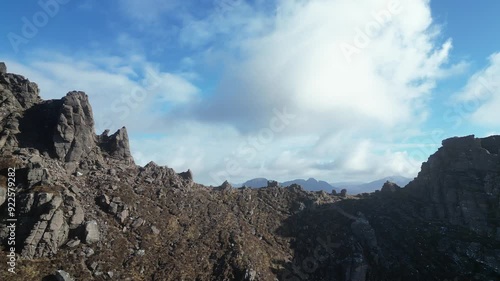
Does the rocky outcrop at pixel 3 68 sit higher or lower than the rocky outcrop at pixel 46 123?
higher

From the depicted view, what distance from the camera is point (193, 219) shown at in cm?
7575

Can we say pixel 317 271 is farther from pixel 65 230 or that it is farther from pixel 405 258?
pixel 65 230

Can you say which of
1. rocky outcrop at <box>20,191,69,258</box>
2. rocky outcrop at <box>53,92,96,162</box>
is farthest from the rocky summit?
rocky outcrop at <box>53,92,96,162</box>

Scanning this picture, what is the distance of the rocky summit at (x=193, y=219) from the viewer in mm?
53688

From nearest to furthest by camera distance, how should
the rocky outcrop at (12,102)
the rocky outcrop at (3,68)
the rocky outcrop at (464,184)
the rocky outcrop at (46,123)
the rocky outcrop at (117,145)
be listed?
the rocky outcrop at (12,102), the rocky outcrop at (46,123), the rocky outcrop at (464,184), the rocky outcrop at (3,68), the rocky outcrop at (117,145)

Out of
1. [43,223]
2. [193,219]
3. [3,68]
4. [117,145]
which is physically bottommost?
[43,223]

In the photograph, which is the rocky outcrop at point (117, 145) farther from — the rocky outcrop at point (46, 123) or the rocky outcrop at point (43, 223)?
the rocky outcrop at point (43, 223)

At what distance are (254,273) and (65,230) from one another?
35.1m

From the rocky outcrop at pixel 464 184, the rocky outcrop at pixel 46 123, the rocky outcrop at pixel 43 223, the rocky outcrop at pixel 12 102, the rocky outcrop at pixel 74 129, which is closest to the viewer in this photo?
the rocky outcrop at pixel 43 223

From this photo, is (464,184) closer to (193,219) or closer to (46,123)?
(193,219)

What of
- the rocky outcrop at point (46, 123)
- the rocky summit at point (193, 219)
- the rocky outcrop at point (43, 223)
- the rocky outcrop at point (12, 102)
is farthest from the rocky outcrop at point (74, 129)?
the rocky outcrop at point (43, 223)

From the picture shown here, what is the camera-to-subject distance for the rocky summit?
2114 inches

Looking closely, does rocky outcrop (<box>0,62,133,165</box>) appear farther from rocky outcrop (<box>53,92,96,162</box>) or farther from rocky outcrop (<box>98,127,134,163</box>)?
rocky outcrop (<box>98,127,134,163</box>)

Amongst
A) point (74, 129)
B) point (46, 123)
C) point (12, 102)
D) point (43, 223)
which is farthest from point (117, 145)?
point (43, 223)
